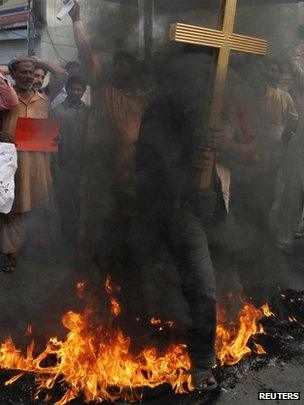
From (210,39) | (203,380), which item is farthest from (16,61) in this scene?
(203,380)

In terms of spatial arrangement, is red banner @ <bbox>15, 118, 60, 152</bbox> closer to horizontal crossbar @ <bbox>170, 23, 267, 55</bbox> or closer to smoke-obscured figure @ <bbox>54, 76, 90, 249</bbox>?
smoke-obscured figure @ <bbox>54, 76, 90, 249</bbox>

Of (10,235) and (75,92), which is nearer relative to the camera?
(10,235)

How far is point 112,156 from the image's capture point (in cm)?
507

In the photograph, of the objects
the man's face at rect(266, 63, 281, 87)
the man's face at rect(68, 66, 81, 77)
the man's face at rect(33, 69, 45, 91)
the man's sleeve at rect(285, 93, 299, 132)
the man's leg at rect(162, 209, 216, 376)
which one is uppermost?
the man's face at rect(266, 63, 281, 87)

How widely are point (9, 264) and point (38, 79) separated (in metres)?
2.33

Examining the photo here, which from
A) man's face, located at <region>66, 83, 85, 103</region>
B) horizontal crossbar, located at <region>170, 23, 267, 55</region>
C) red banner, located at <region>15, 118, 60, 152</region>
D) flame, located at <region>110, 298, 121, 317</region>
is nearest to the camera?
horizontal crossbar, located at <region>170, 23, 267, 55</region>

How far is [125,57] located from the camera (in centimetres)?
493

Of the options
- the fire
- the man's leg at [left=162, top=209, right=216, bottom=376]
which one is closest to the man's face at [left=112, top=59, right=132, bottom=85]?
the man's leg at [left=162, top=209, right=216, bottom=376]

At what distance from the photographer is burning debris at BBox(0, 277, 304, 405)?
327 cm

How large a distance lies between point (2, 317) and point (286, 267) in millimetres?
3423

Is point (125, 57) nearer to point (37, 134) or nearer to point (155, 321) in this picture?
point (37, 134)

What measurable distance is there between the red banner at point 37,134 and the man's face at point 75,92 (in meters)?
0.55

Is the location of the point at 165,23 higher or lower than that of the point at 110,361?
higher

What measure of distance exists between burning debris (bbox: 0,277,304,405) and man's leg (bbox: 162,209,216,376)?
0.25 metres
